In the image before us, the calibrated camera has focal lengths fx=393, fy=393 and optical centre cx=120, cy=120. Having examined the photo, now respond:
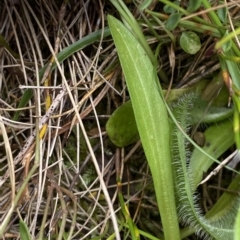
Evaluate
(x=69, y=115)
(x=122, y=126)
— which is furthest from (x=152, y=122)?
(x=69, y=115)

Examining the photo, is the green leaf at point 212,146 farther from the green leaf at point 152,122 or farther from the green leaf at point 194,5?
→ the green leaf at point 194,5

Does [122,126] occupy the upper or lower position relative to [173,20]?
lower

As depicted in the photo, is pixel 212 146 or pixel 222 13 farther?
pixel 212 146

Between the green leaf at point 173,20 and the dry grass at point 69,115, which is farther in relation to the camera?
the dry grass at point 69,115

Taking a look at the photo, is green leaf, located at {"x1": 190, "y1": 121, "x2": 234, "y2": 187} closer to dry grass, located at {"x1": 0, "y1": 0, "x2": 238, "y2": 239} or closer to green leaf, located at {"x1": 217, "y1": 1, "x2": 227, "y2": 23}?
dry grass, located at {"x1": 0, "y1": 0, "x2": 238, "y2": 239}

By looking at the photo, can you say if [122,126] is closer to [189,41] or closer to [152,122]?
[152,122]

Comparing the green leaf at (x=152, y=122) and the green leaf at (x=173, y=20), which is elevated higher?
the green leaf at (x=173, y=20)

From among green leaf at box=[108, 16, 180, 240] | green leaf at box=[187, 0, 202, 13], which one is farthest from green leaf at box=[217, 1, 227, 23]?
green leaf at box=[108, 16, 180, 240]

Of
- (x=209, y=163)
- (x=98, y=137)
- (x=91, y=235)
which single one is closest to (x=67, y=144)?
(x=98, y=137)

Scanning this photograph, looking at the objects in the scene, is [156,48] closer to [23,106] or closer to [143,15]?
[143,15]

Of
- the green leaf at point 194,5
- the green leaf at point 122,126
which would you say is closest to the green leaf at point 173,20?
the green leaf at point 194,5
